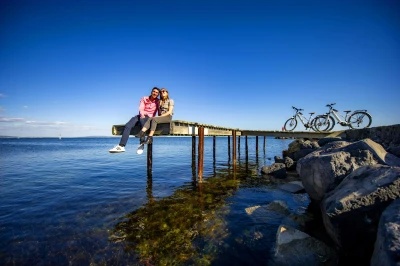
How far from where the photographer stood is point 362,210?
3.02 meters

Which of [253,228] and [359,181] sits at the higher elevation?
[359,181]

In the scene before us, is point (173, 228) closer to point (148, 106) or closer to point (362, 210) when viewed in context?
point (362, 210)

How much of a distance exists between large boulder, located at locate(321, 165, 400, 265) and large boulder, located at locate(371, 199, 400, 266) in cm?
43

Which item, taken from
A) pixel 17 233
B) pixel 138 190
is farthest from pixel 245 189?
pixel 17 233

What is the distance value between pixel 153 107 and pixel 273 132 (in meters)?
15.5

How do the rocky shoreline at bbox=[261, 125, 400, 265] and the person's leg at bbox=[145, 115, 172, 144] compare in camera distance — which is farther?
the person's leg at bbox=[145, 115, 172, 144]

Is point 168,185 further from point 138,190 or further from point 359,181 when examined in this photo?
point 359,181

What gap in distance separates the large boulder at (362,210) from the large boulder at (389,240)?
0.43 m

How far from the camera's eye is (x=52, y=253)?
4.12 metres

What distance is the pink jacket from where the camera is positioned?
787 cm

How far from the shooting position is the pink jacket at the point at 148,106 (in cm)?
787

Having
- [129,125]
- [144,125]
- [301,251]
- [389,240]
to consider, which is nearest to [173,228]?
[301,251]

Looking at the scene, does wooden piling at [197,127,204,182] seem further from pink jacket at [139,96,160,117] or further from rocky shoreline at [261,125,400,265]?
rocky shoreline at [261,125,400,265]

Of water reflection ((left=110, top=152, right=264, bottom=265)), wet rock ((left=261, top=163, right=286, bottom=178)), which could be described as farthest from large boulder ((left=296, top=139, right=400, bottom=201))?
wet rock ((left=261, top=163, right=286, bottom=178))
